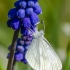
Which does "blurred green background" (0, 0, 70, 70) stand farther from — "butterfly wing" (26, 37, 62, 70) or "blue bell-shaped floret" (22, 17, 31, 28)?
"blue bell-shaped floret" (22, 17, 31, 28)

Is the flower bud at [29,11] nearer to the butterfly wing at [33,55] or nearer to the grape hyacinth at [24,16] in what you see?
the grape hyacinth at [24,16]

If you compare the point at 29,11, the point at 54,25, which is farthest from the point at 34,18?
the point at 54,25

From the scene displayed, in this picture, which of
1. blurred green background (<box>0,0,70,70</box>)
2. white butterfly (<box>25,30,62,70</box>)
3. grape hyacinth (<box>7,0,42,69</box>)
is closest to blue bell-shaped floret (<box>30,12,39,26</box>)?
grape hyacinth (<box>7,0,42,69</box>)

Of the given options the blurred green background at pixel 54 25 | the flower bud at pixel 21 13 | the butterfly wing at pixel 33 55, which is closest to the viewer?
the flower bud at pixel 21 13

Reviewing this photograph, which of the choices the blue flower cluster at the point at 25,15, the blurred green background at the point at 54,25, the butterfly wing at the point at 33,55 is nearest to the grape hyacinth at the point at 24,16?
the blue flower cluster at the point at 25,15

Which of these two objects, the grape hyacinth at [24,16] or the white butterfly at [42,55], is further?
the white butterfly at [42,55]

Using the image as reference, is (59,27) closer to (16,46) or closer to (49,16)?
(49,16)

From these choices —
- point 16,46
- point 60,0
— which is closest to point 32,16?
point 16,46
